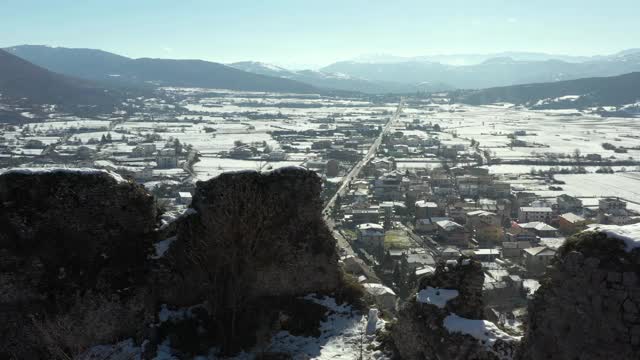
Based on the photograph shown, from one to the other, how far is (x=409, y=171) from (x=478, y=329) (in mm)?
76221

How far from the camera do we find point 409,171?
8669 centimetres

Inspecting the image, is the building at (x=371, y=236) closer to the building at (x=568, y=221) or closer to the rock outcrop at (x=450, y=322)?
the building at (x=568, y=221)

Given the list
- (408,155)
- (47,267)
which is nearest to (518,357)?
(47,267)

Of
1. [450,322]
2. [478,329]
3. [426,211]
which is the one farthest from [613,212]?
[478,329]

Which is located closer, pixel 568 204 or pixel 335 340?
pixel 335 340

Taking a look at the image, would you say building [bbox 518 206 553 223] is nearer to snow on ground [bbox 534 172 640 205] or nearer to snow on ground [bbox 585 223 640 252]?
snow on ground [bbox 534 172 640 205]

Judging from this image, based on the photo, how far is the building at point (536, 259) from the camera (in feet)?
133

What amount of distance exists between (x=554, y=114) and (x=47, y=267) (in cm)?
20868

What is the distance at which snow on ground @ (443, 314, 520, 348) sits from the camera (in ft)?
36.4

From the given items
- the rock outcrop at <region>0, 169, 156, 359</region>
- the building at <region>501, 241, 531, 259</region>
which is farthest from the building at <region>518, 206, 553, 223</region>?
the rock outcrop at <region>0, 169, 156, 359</region>

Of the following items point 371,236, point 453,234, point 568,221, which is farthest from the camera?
point 568,221

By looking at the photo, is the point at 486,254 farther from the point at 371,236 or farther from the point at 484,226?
the point at 371,236

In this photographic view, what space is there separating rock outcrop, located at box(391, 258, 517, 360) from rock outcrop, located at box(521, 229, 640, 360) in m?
1.93

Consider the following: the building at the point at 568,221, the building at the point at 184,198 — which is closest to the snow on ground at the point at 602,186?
the building at the point at 568,221
